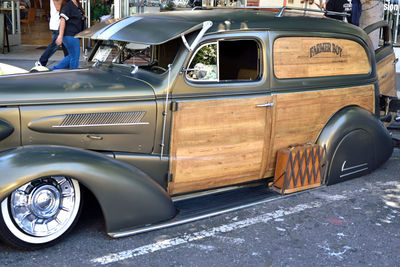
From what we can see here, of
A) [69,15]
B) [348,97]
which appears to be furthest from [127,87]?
[69,15]

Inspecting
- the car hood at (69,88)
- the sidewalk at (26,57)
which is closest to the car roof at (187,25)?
the car hood at (69,88)

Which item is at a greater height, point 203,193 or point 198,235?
point 203,193

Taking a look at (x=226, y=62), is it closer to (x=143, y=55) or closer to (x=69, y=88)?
(x=143, y=55)

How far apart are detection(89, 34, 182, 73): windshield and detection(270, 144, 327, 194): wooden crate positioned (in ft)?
4.65

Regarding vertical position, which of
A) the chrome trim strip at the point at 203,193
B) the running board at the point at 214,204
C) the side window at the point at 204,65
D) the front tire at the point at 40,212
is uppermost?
the side window at the point at 204,65

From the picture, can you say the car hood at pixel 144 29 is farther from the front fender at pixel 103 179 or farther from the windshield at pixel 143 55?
the front fender at pixel 103 179

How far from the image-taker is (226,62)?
197 inches

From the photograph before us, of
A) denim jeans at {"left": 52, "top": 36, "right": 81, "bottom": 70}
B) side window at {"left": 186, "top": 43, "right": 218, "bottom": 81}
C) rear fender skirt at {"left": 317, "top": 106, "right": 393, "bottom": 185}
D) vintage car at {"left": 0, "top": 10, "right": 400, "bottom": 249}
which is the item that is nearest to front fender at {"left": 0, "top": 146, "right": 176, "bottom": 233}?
vintage car at {"left": 0, "top": 10, "right": 400, "bottom": 249}

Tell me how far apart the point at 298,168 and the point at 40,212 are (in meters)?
2.48

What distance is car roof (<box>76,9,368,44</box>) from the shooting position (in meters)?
4.23

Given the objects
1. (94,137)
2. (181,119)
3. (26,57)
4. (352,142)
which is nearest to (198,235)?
(181,119)

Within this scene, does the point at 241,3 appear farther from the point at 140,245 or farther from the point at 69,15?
the point at 140,245

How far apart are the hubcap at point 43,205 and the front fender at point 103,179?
0.58ft

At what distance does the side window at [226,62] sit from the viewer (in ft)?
14.1
